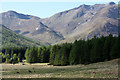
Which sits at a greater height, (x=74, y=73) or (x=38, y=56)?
(x=74, y=73)

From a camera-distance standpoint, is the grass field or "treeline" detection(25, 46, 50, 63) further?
"treeline" detection(25, 46, 50, 63)

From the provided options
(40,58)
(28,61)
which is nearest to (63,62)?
(40,58)

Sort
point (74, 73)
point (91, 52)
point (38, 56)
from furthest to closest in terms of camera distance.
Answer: point (38, 56)
point (91, 52)
point (74, 73)

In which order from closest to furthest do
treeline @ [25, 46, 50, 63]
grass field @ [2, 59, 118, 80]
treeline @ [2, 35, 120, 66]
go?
grass field @ [2, 59, 118, 80] → treeline @ [2, 35, 120, 66] → treeline @ [25, 46, 50, 63]

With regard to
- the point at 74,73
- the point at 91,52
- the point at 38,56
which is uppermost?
the point at 91,52

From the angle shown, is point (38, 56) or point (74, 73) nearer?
point (74, 73)

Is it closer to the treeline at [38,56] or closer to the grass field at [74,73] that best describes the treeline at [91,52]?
the treeline at [38,56]

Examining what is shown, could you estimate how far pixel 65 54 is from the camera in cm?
10819

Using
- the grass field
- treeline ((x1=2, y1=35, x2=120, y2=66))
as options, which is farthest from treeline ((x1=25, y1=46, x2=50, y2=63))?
the grass field

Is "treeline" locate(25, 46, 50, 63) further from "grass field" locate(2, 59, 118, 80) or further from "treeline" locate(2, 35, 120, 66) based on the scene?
"grass field" locate(2, 59, 118, 80)

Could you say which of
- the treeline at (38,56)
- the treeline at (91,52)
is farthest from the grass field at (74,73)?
the treeline at (38,56)

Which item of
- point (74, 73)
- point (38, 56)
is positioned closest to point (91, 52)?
point (74, 73)

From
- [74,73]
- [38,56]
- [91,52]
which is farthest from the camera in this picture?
[38,56]

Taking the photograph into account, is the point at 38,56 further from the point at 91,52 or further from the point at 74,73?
the point at 74,73
